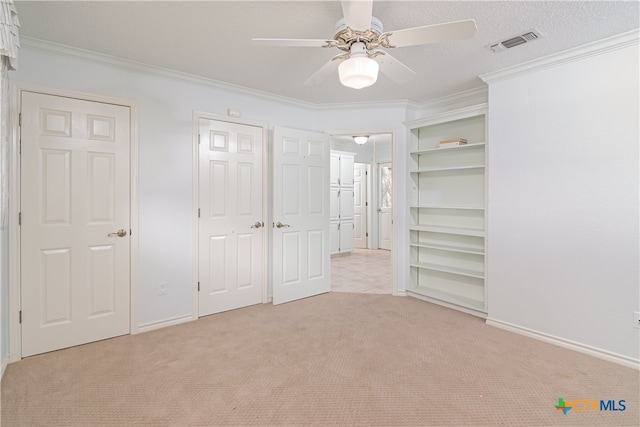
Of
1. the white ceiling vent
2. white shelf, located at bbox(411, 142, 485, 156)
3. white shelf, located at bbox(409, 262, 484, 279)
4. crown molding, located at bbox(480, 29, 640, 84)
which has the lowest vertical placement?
white shelf, located at bbox(409, 262, 484, 279)

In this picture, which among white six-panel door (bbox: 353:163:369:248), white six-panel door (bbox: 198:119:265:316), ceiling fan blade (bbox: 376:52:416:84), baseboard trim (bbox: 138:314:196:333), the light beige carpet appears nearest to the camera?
the light beige carpet

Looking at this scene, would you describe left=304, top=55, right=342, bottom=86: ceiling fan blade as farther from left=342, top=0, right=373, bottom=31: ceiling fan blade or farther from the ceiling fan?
left=342, top=0, right=373, bottom=31: ceiling fan blade

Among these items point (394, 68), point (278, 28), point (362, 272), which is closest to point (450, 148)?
point (394, 68)

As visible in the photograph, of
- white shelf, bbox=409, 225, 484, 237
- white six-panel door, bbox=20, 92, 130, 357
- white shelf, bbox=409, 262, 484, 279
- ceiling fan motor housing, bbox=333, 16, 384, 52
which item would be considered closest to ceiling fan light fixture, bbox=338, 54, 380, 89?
ceiling fan motor housing, bbox=333, 16, 384, 52

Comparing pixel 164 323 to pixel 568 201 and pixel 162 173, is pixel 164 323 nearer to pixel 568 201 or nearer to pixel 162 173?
pixel 162 173

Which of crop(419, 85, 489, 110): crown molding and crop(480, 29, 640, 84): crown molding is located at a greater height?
crop(419, 85, 489, 110): crown molding

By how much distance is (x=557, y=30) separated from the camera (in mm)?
2422

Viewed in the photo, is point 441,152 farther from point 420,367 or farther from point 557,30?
point 420,367

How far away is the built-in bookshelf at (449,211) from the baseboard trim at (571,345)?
0.94 ft

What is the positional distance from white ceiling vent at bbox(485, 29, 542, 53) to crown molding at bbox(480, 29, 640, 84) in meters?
0.41

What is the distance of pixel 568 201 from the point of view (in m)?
2.78

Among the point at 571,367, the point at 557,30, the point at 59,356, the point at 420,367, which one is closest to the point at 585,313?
the point at 571,367

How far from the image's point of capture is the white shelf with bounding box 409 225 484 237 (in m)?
3.58

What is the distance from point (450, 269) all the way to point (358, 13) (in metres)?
3.06
